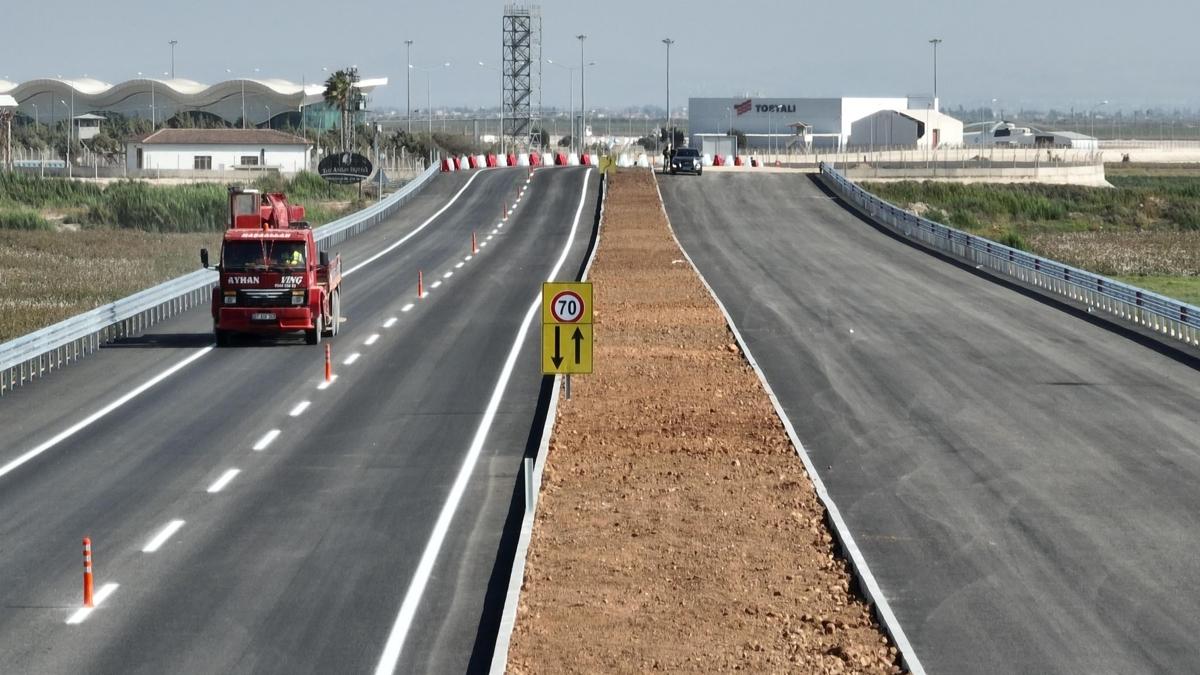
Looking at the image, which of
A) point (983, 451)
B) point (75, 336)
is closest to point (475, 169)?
point (75, 336)

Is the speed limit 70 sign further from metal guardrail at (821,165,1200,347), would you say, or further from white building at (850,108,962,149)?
white building at (850,108,962,149)

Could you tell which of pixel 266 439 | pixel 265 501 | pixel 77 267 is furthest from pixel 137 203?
pixel 265 501

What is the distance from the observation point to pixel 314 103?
189 meters

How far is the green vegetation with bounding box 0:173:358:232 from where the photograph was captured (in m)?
84.3

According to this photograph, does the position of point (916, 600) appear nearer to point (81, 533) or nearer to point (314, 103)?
point (81, 533)

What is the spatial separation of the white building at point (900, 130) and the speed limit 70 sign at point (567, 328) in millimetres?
133624

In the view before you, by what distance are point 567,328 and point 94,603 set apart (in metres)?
9.23

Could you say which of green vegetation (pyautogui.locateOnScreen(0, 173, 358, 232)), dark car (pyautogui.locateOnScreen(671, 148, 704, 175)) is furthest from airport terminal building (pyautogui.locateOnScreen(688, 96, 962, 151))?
dark car (pyautogui.locateOnScreen(671, 148, 704, 175))

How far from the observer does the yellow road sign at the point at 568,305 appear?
22.9 m

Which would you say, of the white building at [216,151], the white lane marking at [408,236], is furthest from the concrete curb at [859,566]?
the white building at [216,151]

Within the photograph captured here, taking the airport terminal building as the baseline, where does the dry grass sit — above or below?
below

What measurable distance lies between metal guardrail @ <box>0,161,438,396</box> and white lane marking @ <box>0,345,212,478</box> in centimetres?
210

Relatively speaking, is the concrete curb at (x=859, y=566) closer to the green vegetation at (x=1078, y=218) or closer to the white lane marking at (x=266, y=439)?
the white lane marking at (x=266, y=439)

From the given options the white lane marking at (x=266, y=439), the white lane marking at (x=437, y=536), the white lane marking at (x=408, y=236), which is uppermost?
the white lane marking at (x=408, y=236)
